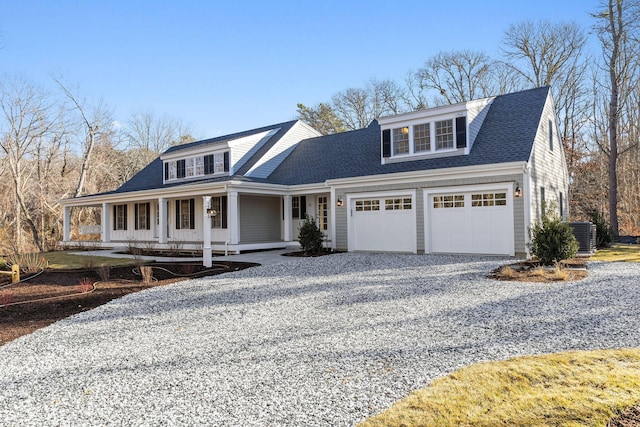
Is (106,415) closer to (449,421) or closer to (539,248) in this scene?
(449,421)

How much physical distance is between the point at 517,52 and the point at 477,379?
27347 mm

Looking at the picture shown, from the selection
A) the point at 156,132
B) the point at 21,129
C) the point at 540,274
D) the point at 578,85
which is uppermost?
the point at 156,132

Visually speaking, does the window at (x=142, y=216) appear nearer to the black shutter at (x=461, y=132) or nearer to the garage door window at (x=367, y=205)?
the garage door window at (x=367, y=205)

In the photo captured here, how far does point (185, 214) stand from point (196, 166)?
233 centimetres

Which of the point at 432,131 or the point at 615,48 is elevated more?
the point at 615,48

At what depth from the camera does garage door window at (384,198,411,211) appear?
13.5 metres

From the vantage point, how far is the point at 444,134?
13828 mm

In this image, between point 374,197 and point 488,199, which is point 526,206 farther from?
point 374,197

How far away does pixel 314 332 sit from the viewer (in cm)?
520

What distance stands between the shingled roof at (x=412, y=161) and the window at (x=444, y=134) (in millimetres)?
573

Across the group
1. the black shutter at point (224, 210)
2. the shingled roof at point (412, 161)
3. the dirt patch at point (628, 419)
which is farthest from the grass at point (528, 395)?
the black shutter at point (224, 210)

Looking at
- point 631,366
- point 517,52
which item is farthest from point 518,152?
point 517,52

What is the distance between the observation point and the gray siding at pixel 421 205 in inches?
450

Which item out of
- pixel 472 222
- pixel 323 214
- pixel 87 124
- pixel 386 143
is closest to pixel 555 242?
pixel 472 222
